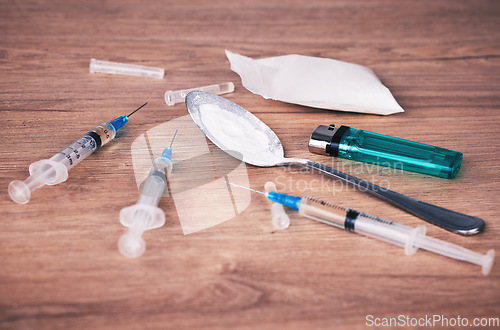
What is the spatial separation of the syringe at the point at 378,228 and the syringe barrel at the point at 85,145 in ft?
1.10

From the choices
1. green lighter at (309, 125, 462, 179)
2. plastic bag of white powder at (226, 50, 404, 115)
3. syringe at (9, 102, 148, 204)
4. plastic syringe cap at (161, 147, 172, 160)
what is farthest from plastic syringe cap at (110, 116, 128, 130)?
green lighter at (309, 125, 462, 179)

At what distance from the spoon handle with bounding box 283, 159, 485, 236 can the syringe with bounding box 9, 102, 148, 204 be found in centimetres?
43

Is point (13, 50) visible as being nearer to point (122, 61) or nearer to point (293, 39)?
point (122, 61)

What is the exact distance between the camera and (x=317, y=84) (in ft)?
3.26

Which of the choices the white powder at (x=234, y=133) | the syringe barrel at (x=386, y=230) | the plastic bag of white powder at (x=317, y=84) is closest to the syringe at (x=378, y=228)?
the syringe barrel at (x=386, y=230)

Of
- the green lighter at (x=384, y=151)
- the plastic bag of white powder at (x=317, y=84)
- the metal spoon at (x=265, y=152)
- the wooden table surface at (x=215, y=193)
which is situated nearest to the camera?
the wooden table surface at (x=215, y=193)

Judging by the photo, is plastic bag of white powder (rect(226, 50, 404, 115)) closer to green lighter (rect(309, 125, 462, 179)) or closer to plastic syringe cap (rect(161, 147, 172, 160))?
green lighter (rect(309, 125, 462, 179))

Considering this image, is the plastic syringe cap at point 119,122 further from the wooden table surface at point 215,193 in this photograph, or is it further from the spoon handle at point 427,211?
the spoon handle at point 427,211

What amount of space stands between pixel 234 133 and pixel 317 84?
0.23 m

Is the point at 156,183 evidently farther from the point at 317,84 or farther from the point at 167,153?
the point at 317,84

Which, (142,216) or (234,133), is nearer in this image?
(142,216)

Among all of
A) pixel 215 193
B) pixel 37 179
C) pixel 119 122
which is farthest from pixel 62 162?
pixel 215 193

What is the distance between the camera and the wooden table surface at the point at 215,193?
1.99 feet

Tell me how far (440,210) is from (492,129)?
0.34 m
